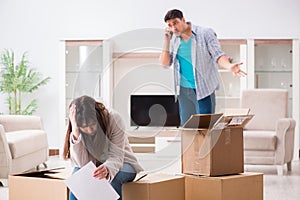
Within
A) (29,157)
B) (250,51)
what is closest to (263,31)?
(250,51)

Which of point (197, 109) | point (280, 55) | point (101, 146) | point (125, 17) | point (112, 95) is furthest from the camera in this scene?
point (125, 17)

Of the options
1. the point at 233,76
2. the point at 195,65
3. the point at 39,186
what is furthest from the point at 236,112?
the point at 233,76

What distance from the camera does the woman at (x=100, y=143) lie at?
2.71m

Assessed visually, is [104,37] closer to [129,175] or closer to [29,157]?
[29,157]

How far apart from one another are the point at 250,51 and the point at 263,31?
44 centimetres

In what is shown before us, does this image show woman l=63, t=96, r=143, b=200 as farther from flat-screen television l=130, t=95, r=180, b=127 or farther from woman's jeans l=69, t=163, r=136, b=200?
flat-screen television l=130, t=95, r=180, b=127

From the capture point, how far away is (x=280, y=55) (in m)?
6.96

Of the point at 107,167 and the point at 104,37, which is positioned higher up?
the point at 104,37

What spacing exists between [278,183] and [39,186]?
243cm

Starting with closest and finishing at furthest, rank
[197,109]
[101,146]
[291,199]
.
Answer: [101,146] → [197,109] → [291,199]

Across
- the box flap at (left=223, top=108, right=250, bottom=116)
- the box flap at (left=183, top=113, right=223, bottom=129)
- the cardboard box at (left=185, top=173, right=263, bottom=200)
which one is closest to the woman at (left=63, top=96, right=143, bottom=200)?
the box flap at (left=183, top=113, right=223, bottom=129)

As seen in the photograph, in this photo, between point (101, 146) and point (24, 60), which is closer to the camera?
point (101, 146)

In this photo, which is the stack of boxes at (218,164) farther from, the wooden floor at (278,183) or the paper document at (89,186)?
the wooden floor at (278,183)

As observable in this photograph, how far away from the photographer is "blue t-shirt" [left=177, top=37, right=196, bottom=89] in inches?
114
